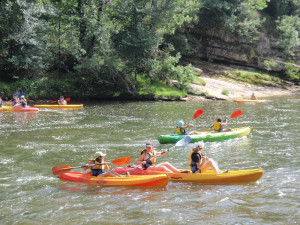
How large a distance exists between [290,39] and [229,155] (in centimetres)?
3158

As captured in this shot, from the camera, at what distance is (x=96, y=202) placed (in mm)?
7430

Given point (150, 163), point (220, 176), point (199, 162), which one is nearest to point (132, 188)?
point (150, 163)

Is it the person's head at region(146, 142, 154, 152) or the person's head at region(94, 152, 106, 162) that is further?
the person's head at region(146, 142, 154, 152)

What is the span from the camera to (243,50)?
39438 millimetres

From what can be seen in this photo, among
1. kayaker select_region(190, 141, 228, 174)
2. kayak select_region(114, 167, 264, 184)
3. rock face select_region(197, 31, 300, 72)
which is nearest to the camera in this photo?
kayak select_region(114, 167, 264, 184)

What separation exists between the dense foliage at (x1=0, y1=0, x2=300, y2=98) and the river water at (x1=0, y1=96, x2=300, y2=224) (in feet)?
30.5

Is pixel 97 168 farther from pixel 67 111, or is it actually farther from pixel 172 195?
pixel 67 111

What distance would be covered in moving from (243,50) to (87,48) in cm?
1962

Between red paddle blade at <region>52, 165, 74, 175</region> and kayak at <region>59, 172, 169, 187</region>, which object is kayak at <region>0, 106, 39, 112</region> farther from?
kayak at <region>59, 172, 169, 187</region>

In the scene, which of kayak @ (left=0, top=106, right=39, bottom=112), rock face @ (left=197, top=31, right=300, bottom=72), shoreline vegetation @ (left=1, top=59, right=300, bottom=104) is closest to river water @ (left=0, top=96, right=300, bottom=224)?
kayak @ (left=0, top=106, right=39, bottom=112)

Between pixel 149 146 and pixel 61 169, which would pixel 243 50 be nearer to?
pixel 149 146

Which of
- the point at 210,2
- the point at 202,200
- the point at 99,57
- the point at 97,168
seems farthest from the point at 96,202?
the point at 210,2

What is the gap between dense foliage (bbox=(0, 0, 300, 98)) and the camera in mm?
26156

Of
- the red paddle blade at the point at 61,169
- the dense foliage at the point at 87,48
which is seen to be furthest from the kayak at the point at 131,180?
the dense foliage at the point at 87,48
